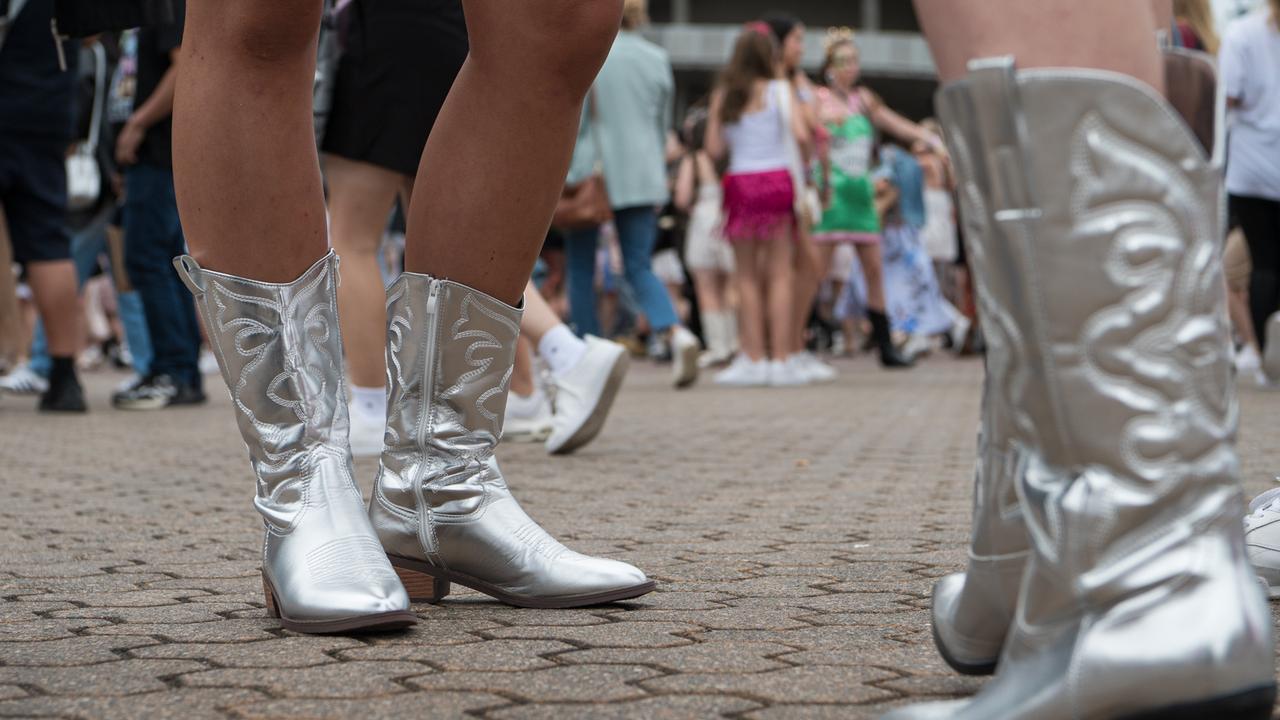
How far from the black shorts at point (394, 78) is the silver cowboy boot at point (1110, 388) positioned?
3.49m

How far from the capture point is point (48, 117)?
7.35 metres

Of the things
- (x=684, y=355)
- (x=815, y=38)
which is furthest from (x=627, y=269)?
(x=815, y=38)

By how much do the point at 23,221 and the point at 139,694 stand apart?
6.22 metres

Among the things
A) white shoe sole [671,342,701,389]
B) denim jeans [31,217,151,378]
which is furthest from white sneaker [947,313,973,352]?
denim jeans [31,217,151,378]

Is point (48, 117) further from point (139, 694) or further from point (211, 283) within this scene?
point (139, 694)

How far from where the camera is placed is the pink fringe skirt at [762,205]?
31.6 feet

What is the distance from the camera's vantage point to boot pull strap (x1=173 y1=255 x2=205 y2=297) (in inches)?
83.2

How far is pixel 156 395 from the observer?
8.02 m

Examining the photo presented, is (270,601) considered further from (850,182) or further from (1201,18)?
(850,182)

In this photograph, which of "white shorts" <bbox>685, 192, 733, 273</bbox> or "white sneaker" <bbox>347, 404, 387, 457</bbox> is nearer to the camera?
"white sneaker" <bbox>347, 404, 387, 457</bbox>

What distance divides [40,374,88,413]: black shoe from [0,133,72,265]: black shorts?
0.58m

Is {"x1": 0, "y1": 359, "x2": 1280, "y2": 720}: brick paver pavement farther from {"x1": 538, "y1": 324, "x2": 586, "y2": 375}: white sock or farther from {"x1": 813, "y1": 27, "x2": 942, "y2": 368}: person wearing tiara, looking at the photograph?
{"x1": 813, "y1": 27, "x2": 942, "y2": 368}: person wearing tiara

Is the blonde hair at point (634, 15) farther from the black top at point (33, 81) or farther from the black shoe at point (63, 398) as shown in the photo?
the black shoe at point (63, 398)

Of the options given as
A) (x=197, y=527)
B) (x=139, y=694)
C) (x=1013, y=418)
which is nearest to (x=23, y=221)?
(x=197, y=527)
